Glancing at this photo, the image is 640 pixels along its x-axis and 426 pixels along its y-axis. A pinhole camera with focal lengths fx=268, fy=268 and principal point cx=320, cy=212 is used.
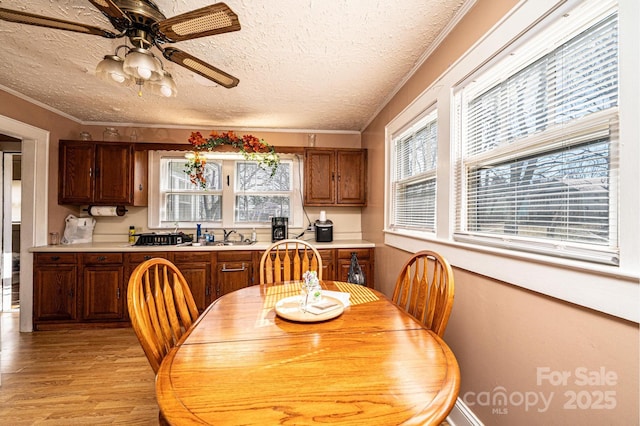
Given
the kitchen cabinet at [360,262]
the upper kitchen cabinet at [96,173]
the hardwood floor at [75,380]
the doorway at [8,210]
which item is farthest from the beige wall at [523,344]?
the doorway at [8,210]

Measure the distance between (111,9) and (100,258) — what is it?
2.80 metres

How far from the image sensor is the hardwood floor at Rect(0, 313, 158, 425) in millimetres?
1735

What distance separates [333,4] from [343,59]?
0.56 m

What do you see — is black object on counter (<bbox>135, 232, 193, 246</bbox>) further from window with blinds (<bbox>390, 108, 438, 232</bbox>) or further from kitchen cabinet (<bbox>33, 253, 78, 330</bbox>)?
window with blinds (<bbox>390, 108, 438, 232</bbox>)

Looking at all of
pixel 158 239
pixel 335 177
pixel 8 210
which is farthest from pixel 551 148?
pixel 8 210

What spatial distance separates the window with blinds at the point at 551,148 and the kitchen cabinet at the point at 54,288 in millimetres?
3999

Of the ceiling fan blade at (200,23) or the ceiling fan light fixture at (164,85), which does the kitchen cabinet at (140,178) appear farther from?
the ceiling fan blade at (200,23)

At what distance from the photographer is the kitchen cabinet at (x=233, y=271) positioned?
3152 millimetres

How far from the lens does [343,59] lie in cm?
210

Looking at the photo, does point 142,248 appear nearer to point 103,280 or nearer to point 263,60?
point 103,280

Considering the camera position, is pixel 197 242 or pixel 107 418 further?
pixel 197 242

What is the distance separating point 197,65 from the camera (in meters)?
1.66

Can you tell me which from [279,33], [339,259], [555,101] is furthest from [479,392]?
[279,33]

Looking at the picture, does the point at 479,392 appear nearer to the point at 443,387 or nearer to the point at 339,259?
the point at 443,387
